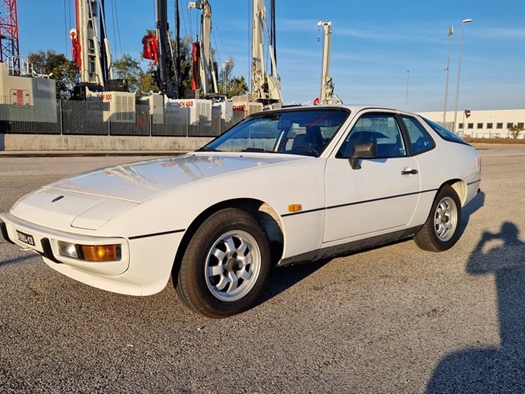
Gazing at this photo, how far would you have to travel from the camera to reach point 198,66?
3784 centimetres

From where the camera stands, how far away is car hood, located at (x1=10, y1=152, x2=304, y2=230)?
289 centimetres

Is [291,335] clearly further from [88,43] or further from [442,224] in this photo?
[88,43]

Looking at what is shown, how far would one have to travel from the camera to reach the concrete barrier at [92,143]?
21438 millimetres

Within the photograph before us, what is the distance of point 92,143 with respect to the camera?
23875 millimetres

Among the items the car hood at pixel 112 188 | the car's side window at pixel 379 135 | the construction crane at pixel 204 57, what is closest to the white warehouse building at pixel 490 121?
the construction crane at pixel 204 57

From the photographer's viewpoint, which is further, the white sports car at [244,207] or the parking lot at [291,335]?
the white sports car at [244,207]

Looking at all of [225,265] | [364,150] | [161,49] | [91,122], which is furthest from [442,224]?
[161,49]

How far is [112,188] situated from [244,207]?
0.92 meters

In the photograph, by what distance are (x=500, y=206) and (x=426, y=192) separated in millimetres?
4164

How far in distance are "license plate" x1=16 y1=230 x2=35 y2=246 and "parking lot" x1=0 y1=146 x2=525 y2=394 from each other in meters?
0.52

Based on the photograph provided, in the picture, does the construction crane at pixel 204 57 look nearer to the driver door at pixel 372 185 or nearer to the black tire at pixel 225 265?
the driver door at pixel 372 185

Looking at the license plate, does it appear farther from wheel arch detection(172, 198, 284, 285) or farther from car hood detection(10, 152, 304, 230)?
wheel arch detection(172, 198, 284, 285)

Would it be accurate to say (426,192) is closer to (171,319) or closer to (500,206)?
(171,319)

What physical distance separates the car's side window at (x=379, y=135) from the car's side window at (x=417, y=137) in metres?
0.16
